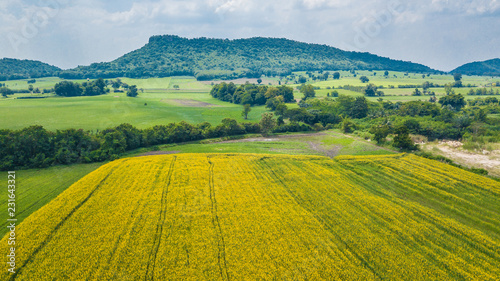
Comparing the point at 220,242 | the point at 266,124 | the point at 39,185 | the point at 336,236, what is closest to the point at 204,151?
the point at 266,124

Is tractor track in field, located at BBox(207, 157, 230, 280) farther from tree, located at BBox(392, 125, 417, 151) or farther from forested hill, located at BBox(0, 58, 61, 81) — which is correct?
forested hill, located at BBox(0, 58, 61, 81)

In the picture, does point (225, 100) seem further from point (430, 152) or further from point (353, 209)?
point (353, 209)

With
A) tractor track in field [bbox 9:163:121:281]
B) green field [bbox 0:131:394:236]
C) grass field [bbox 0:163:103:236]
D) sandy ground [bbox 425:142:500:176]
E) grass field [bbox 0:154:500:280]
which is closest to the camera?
tractor track in field [bbox 9:163:121:281]

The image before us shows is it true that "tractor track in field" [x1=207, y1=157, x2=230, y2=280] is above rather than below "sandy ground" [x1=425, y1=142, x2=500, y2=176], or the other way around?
below

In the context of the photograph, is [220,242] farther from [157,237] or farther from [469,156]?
[469,156]

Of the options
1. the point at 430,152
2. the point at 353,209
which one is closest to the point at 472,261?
the point at 353,209

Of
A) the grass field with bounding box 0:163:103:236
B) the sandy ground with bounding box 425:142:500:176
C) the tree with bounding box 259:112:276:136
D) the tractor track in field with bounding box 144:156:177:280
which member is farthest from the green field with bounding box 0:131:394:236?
the tractor track in field with bounding box 144:156:177:280

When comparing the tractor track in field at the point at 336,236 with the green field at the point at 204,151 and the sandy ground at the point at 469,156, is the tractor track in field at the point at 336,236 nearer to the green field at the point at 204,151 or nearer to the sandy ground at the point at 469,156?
the green field at the point at 204,151
